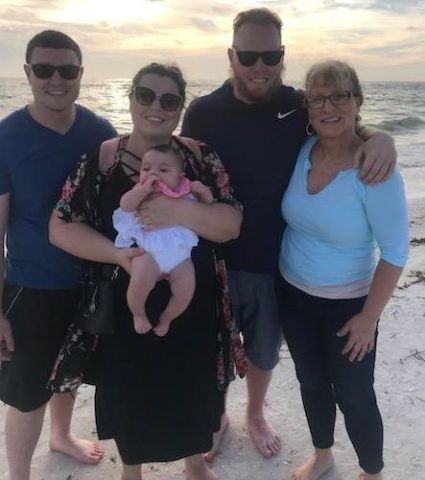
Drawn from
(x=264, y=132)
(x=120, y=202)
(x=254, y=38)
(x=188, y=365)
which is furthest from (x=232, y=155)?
(x=188, y=365)

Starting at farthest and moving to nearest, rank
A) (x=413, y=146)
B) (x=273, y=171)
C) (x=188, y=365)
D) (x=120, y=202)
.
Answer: (x=413, y=146) → (x=273, y=171) → (x=188, y=365) → (x=120, y=202)

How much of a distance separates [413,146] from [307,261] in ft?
58.3

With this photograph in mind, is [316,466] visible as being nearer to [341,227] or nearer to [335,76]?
[341,227]

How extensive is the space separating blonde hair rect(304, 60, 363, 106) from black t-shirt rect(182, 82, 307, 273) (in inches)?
15.9

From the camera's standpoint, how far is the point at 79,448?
3191mm

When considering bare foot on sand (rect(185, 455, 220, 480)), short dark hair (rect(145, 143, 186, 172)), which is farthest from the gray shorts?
short dark hair (rect(145, 143, 186, 172))

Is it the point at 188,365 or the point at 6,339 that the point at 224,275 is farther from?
the point at 6,339

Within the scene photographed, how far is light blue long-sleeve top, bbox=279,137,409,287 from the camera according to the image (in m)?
2.36

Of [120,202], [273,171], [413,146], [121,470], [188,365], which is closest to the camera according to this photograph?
[120,202]

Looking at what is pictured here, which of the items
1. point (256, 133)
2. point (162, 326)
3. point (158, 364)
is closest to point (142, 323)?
point (162, 326)

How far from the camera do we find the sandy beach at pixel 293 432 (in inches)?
121

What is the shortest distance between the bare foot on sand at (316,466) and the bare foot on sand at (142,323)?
4.52 ft

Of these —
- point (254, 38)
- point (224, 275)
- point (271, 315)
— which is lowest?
point (271, 315)

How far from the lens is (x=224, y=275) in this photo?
265cm
